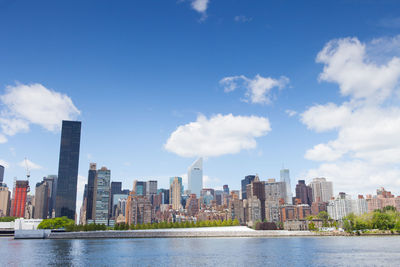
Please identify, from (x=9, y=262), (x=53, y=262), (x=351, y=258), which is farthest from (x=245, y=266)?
(x=9, y=262)

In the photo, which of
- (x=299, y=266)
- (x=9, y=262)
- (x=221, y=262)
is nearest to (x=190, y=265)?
(x=221, y=262)

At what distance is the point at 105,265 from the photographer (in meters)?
83.1

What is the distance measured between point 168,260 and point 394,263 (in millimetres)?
Answer: 51770

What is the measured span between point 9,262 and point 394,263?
9016cm

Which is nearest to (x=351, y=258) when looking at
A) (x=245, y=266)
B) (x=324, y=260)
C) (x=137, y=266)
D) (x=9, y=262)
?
(x=324, y=260)

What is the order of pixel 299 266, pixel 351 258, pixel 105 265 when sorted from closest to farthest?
pixel 299 266 → pixel 105 265 → pixel 351 258

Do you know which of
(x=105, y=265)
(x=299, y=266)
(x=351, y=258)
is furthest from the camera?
(x=351, y=258)

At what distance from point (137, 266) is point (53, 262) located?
82.1 ft

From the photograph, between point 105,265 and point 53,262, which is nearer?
point 105,265

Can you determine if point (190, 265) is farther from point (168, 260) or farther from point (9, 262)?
point (9, 262)

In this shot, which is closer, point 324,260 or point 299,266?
point 299,266

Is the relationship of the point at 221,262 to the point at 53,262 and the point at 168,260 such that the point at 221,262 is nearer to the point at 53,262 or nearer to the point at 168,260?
the point at 168,260

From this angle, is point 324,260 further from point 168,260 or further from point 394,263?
point 168,260

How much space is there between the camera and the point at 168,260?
301 feet
